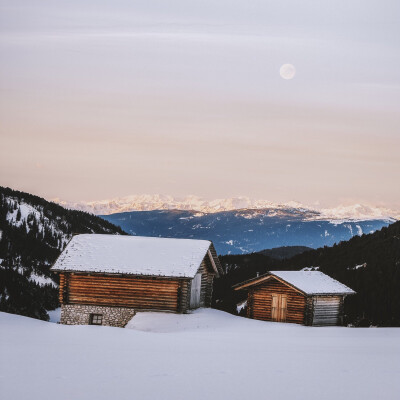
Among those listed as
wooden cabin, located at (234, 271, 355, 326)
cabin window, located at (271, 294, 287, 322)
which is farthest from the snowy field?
cabin window, located at (271, 294, 287, 322)

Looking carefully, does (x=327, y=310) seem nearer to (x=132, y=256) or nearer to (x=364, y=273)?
(x=132, y=256)

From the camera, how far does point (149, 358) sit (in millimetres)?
13836

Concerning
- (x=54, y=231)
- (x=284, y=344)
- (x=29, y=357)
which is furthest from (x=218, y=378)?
(x=54, y=231)

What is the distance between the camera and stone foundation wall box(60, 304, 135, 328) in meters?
33.7

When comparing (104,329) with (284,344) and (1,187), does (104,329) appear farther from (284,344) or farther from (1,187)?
(1,187)

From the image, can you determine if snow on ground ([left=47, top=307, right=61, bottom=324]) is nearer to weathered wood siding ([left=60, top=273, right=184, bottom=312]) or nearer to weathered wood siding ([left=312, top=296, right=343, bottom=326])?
weathered wood siding ([left=60, top=273, right=184, bottom=312])

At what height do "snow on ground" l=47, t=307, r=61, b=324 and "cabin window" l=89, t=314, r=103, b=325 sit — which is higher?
"cabin window" l=89, t=314, r=103, b=325

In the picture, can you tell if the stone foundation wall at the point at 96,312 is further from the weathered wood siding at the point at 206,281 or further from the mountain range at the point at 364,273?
the mountain range at the point at 364,273

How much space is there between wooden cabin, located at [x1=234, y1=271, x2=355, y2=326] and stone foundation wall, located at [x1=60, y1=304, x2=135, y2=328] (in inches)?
300

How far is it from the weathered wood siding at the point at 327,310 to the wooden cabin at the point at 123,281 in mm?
7619

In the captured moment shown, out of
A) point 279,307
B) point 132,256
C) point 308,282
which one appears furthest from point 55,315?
point 308,282

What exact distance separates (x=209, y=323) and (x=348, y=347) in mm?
13677

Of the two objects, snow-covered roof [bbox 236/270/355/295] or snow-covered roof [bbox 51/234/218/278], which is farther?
snow-covered roof [bbox 51/234/218/278]

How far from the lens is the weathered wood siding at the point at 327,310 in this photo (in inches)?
1314
